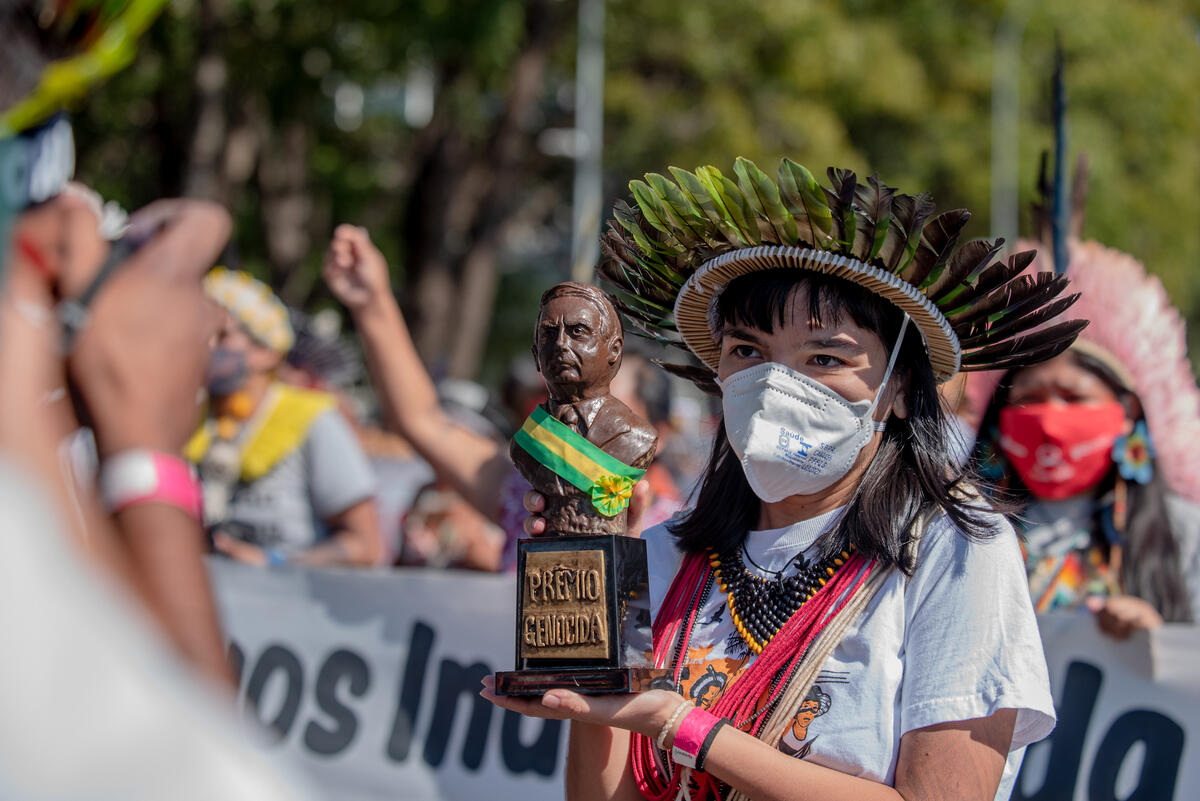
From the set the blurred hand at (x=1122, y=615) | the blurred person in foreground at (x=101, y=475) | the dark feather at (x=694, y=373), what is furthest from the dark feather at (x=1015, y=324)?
the blurred hand at (x=1122, y=615)

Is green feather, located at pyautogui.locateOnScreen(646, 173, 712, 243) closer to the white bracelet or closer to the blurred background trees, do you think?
the white bracelet

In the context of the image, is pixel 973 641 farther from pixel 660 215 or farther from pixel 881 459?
pixel 660 215

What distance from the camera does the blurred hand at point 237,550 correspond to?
4.74 m

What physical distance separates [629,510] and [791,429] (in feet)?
1.14

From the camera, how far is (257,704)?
432 cm

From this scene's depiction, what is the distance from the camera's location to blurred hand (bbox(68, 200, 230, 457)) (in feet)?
4.65

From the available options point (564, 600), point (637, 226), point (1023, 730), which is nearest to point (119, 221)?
point (637, 226)

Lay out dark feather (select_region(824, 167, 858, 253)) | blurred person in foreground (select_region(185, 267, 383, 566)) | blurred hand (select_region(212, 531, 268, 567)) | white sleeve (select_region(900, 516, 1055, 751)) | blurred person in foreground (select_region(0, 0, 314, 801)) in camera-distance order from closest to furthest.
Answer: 1. blurred person in foreground (select_region(0, 0, 314, 801))
2. white sleeve (select_region(900, 516, 1055, 751))
3. dark feather (select_region(824, 167, 858, 253))
4. blurred hand (select_region(212, 531, 268, 567))
5. blurred person in foreground (select_region(185, 267, 383, 566))

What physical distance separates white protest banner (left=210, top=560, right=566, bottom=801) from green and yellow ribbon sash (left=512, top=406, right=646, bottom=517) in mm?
1890

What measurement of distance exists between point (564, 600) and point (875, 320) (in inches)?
29.0

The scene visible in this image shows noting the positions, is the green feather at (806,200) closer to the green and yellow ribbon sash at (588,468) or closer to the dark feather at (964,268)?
the dark feather at (964,268)

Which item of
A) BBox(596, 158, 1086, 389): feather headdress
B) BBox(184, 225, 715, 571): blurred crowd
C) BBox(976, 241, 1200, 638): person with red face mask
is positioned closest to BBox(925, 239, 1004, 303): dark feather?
BBox(596, 158, 1086, 389): feather headdress

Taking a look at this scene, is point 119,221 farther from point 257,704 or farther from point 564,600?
point 564,600

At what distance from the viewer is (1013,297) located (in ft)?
7.57
